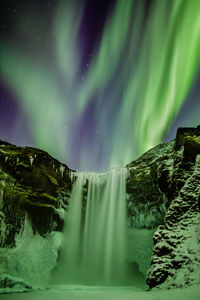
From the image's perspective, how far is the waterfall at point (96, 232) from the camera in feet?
55.4

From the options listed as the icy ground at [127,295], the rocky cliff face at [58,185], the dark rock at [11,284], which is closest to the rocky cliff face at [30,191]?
the rocky cliff face at [58,185]

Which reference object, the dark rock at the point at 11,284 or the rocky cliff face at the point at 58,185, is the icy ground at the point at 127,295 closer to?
the dark rock at the point at 11,284

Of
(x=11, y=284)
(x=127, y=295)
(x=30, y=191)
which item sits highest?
(x=30, y=191)

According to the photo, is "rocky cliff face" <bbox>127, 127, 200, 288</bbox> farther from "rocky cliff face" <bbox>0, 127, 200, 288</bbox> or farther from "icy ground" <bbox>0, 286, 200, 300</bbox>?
"icy ground" <bbox>0, 286, 200, 300</bbox>

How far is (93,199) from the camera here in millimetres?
20750

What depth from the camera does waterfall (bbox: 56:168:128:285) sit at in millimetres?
16891

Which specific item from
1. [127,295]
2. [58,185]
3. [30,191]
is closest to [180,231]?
[127,295]

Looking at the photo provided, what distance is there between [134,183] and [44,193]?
9.10 meters

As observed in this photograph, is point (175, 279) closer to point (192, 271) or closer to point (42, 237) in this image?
point (192, 271)

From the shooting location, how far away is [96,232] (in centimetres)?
1962

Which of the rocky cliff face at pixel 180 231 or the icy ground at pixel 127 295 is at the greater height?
the rocky cliff face at pixel 180 231

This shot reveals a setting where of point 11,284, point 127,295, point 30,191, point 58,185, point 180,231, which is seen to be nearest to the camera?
point 127,295

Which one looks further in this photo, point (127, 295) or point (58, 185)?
point (58, 185)

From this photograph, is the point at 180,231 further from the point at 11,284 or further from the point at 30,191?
the point at 30,191
